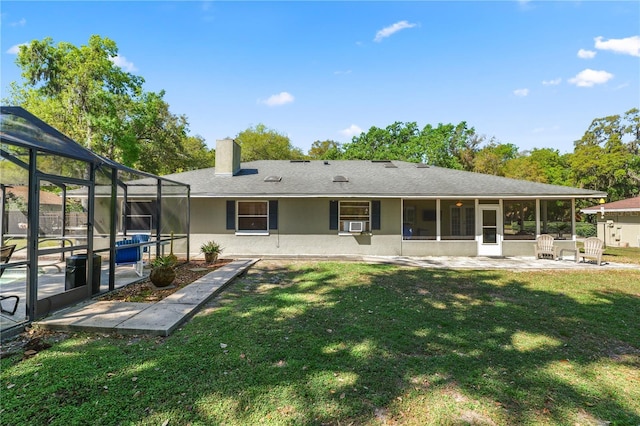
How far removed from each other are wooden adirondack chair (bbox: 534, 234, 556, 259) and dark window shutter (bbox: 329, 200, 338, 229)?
7.60 meters

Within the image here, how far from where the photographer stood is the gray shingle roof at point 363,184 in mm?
11516

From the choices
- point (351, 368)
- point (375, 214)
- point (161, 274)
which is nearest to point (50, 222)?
point (161, 274)

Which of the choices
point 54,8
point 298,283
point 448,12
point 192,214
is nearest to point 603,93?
point 448,12

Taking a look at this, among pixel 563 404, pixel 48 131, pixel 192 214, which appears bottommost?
pixel 563 404

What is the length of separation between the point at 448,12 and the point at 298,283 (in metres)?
10.2

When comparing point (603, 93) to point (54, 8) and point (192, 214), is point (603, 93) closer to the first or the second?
Answer: point (192, 214)

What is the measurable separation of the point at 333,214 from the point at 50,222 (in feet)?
28.2

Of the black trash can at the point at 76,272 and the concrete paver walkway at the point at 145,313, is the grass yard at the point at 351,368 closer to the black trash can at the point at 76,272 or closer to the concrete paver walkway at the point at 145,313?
the concrete paver walkway at the point at 145,313

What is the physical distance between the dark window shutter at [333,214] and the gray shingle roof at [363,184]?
22.4 inches

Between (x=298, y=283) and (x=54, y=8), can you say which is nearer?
(x=298, y=283)

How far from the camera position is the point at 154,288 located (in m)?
6.38

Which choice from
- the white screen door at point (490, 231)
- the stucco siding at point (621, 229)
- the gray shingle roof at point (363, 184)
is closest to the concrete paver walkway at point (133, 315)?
the gray shingle roof at point (363, 184)

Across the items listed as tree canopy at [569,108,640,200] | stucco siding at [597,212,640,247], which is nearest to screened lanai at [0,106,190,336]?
stucco siding at [597,212,640,247]

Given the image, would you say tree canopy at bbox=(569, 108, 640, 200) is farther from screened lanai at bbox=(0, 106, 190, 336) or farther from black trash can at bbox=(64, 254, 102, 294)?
black trash can at bbox=(64, 254, 102, 294)
